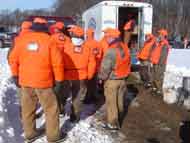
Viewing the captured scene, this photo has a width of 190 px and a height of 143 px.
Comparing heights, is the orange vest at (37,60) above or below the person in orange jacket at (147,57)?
above

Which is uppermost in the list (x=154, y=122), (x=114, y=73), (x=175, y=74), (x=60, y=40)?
(x=60, y=40)

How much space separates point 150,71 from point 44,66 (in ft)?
23.0

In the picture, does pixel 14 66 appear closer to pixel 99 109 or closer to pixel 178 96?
pixel 99 109

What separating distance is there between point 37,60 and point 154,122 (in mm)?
3557

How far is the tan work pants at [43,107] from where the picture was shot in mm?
6758

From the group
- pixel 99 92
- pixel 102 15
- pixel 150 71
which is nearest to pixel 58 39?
pixel 99 92

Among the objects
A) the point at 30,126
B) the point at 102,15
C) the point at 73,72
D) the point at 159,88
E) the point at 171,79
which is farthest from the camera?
the point at 102,15

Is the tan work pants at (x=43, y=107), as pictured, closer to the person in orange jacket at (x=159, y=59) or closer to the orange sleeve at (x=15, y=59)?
the orange sleeve at (x=15, y=59)

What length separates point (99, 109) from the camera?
9.73m

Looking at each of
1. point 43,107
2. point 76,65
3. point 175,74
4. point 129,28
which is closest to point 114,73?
point 76,65

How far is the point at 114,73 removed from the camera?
315 inches

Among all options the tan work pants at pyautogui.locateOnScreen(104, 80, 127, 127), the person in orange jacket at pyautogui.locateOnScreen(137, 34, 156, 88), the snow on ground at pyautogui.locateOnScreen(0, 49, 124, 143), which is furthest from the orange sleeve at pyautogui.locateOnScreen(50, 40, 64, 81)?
the person in orange jacket at pyautogui.locateOnScreen(137, 34, 156, 88)

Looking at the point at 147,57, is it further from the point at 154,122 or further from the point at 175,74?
the point at 154,122

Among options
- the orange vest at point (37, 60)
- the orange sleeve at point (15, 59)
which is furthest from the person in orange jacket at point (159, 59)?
the orange sleeve at point (15, 59)
